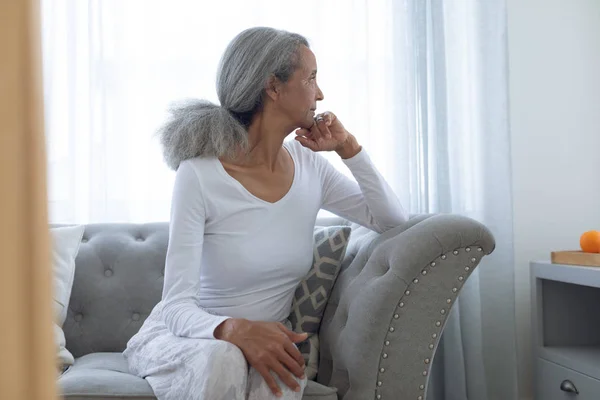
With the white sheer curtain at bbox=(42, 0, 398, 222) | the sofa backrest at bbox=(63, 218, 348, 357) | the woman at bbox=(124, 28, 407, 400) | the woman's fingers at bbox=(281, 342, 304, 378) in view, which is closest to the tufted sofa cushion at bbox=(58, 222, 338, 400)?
the sofa backrest at bbox=(63, 218, 348, 357)

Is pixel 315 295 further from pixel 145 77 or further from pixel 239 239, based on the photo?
pixel 145 77

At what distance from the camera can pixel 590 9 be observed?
109 inches

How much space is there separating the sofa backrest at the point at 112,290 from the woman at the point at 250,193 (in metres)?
0.39

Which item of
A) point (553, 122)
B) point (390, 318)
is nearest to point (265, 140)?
point (390, 318)

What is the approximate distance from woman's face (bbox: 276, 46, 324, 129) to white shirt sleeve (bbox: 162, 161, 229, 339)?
11.4 inches

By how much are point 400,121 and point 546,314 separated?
81cm

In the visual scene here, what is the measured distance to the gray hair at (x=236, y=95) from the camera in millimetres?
1707

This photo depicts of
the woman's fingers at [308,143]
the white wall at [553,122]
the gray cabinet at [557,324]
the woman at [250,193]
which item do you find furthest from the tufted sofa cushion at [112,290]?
the white wall at [553,122]

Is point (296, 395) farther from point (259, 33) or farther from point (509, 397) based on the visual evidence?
point (509, 397)

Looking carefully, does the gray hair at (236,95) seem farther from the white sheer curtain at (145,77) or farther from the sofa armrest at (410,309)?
the white sheer curtain at (145,77)

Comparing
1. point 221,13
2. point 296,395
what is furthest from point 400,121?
point 296,395

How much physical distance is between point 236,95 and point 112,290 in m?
0.76

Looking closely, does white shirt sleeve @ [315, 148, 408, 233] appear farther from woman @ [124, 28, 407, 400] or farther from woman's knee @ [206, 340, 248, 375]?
woman's knee @ [206, 340, 248, 375]

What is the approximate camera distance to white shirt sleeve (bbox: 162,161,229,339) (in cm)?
147
